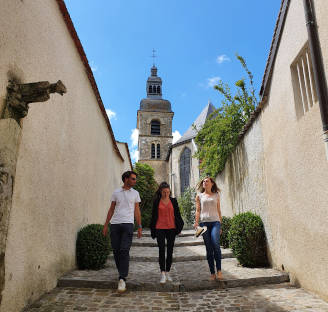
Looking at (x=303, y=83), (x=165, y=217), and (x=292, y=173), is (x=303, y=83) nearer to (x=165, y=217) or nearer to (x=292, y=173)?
(x=292, y=173)

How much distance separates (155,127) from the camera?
35.7m

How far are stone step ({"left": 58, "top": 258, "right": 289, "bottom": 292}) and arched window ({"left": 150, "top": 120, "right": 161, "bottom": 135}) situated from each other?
1196 inches

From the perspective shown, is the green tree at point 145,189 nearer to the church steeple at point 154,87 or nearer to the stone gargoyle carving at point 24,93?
the stone gargoyle carving at point 24,93

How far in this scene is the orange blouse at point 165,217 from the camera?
438 centimetres

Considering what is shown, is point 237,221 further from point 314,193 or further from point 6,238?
point 6,238

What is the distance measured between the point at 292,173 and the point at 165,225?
7.10 feet

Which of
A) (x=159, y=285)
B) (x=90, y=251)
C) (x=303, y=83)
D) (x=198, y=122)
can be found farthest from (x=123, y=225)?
(x=198, y=122)

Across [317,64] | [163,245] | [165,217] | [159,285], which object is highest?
[317,64]

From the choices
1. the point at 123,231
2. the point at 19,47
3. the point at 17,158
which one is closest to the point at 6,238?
the point at 17,158

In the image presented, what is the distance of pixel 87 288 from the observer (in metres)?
4.16

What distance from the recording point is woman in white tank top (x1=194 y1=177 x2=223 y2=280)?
4.32 metres

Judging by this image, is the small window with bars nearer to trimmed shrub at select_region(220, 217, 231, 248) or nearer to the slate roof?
trimmed shrub at select_region(220, 217, 231, 248)

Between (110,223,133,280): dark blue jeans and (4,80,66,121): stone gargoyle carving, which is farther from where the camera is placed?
(110,223,133,280): dark blue jeans

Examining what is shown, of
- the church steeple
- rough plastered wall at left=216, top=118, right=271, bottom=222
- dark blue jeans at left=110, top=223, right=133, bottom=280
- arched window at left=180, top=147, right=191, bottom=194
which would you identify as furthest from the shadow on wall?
the church steeple
